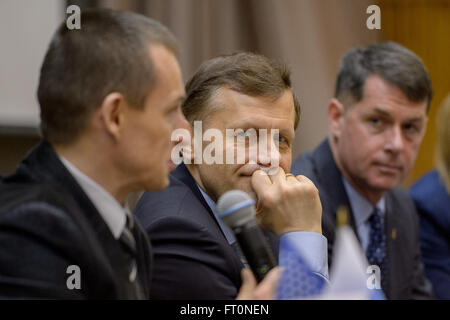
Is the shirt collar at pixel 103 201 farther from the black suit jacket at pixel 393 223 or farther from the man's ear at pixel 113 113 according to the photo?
→ the black suit jacket at pixel 393 223

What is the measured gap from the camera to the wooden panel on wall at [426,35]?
10.7 feet

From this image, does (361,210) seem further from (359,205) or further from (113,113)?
(113,113)

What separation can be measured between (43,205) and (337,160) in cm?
138

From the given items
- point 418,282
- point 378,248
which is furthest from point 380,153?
point 418,282

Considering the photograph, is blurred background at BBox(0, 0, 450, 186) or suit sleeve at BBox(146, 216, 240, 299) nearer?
suit sleeve at BBox(146, 216, 240, 299)

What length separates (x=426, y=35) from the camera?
326 centimetres

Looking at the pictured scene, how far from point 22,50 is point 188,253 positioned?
59.9 inches

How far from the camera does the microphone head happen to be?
3.18 ft

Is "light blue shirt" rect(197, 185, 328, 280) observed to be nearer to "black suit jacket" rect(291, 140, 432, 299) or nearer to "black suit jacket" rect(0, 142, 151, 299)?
"black suit jacket" rect(0, 142, 151, 299)

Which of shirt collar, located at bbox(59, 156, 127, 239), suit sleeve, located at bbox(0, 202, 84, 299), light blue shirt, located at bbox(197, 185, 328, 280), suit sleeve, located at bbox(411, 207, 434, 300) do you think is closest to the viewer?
suit sleeve, located at bbox(0, 202, 84, 299)

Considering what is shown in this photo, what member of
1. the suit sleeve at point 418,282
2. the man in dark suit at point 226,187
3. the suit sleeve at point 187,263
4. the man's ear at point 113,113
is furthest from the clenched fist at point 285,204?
the suit sleeve at point 418,282

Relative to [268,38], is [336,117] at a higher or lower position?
lower

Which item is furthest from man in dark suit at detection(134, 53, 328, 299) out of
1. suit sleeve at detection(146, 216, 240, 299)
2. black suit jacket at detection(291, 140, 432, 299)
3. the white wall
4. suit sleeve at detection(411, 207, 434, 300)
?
the white wall

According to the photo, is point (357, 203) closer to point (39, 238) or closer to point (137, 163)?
point (137, 163)
